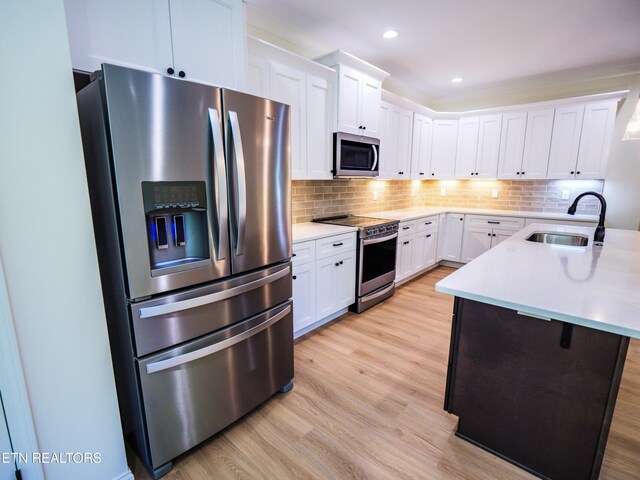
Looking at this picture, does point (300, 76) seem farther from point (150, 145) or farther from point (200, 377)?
point (200, 377)

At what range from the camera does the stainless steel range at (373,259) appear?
3.12 metres

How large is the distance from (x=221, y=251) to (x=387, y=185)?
354cm

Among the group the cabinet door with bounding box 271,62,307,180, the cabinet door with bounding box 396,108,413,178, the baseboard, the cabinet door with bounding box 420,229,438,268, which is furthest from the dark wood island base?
the cabinet door with bounding box 396,108,413,178

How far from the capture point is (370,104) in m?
3.33

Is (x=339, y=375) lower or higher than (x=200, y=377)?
lower

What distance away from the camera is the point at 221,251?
1.49 meters

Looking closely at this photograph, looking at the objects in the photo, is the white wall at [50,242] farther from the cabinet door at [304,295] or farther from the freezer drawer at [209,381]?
the cabinet door at [304,295]

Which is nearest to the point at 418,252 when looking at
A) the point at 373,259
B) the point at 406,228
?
the point at 406,228

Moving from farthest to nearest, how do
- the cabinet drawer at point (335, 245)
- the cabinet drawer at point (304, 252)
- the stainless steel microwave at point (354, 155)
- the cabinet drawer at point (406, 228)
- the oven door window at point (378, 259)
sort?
the cabinet drawer at point (406, 228) → the oven door window at point (378, 259) → the stainless steel microwave at point (354, 155) → the cabinet drawer at point (335, 245) → the cabinet drawer at point (304, 252)

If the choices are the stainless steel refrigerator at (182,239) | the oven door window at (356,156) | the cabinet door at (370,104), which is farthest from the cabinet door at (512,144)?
the stainless steel refrigerator at (182,239)

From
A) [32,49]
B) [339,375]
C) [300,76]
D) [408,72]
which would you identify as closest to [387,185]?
[408,72]

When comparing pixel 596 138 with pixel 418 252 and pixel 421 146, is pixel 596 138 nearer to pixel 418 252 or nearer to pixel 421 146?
pixel 421 146

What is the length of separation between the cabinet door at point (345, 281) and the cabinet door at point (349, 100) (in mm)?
1293

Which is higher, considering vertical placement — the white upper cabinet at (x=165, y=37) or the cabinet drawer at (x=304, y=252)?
the white upper cabinet at (x=165, y=37)
